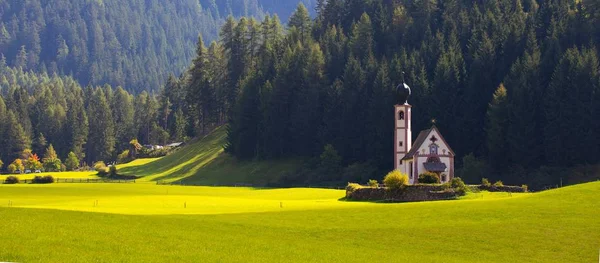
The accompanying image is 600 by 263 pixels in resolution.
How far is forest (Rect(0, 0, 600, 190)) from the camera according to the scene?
104 m

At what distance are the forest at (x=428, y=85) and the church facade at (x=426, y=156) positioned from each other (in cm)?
271

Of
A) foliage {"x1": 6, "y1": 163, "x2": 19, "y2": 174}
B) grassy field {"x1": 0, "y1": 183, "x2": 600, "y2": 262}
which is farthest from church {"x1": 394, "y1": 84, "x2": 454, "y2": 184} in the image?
foliage {"x1": 6, "y1": 163, "x2": 19, "y2": 174}

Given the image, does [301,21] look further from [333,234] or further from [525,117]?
[333,234]

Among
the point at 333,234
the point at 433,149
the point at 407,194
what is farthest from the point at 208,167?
the point at 333,234

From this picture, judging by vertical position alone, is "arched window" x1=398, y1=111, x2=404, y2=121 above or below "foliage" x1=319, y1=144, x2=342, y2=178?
above

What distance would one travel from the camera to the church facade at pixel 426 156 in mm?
97875

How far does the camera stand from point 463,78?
118 metres

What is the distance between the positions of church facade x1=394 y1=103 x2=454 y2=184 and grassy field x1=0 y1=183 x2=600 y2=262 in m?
38.3

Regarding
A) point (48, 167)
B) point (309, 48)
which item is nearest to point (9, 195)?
point (309, 48)

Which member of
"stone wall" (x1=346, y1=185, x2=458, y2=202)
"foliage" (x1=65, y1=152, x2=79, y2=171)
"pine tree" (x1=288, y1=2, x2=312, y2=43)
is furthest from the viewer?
"foliage" (x1=65, y1=152, x2=79, y2=171)

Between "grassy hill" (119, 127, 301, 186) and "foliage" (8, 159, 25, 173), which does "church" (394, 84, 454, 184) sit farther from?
"foliage" (8, 159, 25, 173)

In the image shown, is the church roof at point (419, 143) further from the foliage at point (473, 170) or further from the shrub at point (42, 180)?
the shrub at point (42, 180)

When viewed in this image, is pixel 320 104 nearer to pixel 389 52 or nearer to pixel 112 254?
pixel 389 52

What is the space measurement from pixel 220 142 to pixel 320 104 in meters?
28.1
